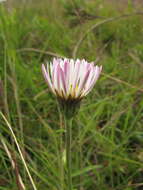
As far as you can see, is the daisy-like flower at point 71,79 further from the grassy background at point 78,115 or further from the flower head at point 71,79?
the grassy background at point 78,115

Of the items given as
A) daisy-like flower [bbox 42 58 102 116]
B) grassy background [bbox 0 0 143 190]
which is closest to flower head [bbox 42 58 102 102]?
daisy-like flower [bbox 42 58 102 116]

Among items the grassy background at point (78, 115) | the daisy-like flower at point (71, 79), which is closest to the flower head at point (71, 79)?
the daisy-like flower at point (71, 79)

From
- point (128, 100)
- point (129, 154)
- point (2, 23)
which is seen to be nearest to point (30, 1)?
point (2, 23)

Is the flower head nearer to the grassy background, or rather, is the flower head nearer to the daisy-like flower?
the daisy-like flower

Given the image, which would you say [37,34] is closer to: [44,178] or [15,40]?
[15,40]

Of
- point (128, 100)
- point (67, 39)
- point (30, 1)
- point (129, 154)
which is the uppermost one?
point (30, 1)

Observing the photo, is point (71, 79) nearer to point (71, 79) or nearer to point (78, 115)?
point (71, 79)

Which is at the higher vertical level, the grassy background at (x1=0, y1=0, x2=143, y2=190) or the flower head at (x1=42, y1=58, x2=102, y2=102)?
the flower head at (x1=42, y1=58, x2=102, y2=102)
